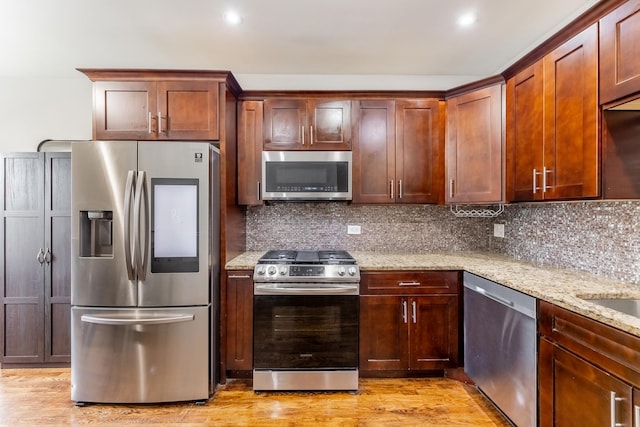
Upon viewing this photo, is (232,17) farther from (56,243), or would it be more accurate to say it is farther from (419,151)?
(56,243)

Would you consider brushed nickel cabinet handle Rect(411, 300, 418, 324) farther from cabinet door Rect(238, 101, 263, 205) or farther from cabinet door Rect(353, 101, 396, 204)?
cabinet door Rect(238, 101, 263, 205)

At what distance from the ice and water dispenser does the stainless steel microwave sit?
117 cm

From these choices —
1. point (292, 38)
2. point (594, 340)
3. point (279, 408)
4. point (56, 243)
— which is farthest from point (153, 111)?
point (594, 340)

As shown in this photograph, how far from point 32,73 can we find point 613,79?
4.56 meters

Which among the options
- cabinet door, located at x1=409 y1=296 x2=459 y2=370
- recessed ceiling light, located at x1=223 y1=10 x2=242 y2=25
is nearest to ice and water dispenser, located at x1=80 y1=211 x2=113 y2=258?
recessed ceiling light, located at x1=223 y1=10 x2=242 y2=25

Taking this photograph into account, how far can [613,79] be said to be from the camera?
1.49 meters

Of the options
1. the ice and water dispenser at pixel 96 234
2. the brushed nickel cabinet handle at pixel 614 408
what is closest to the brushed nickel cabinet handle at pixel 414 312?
the brushed nickel cabinet handle at pixel 614 408

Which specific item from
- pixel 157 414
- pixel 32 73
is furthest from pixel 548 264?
pixel 32 73

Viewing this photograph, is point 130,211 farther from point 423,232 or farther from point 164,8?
point 423,232

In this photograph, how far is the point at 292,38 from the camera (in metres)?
2.41

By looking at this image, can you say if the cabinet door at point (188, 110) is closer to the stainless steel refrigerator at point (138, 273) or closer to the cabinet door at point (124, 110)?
the cabinet door at point (124, 110)

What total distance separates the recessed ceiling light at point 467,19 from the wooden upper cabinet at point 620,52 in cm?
80

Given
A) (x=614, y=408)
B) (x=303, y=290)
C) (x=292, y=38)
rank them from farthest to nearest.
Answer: (x=292, y=38), (x=303, y=290), (x=614, y=408)

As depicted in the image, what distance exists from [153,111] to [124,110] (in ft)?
0.76
